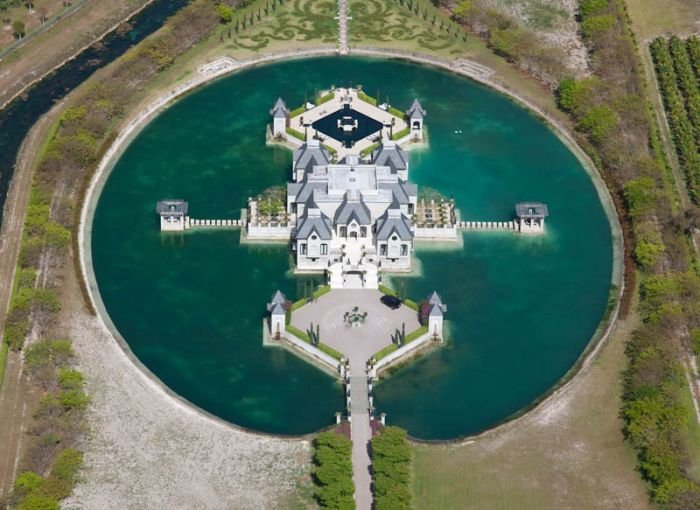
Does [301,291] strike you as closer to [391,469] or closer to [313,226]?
[313,226]

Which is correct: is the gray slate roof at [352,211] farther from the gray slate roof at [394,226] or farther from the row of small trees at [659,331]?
the row of small trees at [659,331]

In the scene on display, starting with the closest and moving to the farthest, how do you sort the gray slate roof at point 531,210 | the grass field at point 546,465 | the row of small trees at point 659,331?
1. the grass field at point 546,465
2. the row of small trees at point 659,331
3. the gray slate roof at point 531,210

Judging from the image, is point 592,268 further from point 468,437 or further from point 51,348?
point 51,348

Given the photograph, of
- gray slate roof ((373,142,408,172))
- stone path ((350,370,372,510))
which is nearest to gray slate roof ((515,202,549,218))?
gray slate roof ((373,142,408,172))

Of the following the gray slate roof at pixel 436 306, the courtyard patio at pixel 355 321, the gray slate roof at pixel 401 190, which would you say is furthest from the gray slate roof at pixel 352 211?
the gray slate roof at pixel 436 306

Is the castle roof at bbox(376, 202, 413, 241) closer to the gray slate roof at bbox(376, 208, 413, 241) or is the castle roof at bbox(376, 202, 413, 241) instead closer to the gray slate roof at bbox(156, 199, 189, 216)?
the gray slate roof at bbox(376, 208, 413, 241)

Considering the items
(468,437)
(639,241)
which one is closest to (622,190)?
(639,241)
